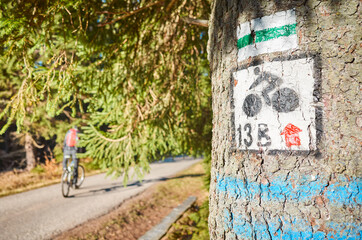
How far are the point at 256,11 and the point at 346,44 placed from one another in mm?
382

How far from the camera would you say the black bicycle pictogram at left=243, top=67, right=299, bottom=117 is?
86 centimetres

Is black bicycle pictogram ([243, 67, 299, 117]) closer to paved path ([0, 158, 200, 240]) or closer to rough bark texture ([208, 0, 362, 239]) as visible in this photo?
rough bark texture ([208, 0, 362, 239])

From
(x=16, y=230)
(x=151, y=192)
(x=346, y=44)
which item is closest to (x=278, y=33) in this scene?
(x=346, y=44)

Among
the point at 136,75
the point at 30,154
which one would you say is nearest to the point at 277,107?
the point at 136,75

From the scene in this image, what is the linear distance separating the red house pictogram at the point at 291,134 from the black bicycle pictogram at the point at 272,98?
69 mm

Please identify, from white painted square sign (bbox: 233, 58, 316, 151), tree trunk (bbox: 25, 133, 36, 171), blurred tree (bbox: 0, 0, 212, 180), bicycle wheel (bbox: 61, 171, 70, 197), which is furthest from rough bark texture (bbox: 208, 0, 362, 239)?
tree trunk (bbox: 25, 133, 36, 171)

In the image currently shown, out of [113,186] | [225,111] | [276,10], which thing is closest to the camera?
[276,10]

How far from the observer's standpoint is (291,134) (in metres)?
0.86

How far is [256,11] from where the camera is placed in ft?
3.16

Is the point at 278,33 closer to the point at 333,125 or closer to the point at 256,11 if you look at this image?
the point at 256,11

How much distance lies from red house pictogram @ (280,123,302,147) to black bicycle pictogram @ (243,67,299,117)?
0.07 metres

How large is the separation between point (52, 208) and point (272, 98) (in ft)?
20.9

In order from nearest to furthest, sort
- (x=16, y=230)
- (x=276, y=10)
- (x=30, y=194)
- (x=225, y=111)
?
(x=276, y=10) → (x=225, y=111) → (x=16, y=230) → (x=30, y=194)

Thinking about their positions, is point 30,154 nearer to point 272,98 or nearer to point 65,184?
point 65,184
